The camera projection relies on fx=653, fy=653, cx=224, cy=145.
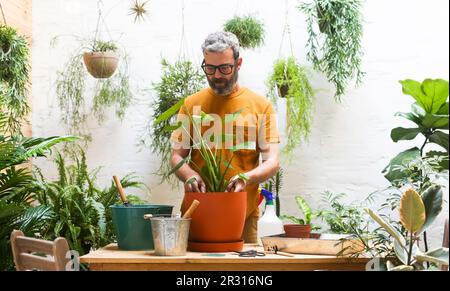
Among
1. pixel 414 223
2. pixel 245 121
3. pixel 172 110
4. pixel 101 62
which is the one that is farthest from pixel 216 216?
pixel 101 62

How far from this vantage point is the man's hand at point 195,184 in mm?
2307

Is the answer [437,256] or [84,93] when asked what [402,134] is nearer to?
[437,256]

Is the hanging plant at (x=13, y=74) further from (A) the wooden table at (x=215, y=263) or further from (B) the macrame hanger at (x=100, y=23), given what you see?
(A) the wooden table at (x=215, y=263)

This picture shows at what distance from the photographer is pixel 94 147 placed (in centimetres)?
417

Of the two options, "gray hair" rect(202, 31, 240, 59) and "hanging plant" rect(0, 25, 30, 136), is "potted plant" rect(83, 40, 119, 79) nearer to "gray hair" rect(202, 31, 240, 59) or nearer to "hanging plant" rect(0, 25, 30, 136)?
"hanging plant" rect(0, 25, 30, 136)

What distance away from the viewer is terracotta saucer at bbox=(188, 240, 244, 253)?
226 centimetres

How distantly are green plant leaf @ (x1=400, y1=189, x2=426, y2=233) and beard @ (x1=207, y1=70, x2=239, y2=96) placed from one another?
1.37 meters

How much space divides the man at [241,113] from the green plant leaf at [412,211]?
0.86 meters

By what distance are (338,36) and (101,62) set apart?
1.41m

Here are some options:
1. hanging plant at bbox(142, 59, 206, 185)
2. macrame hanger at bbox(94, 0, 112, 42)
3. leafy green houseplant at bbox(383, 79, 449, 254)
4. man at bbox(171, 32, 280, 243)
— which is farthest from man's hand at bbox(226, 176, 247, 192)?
macrame hanger at bbox(94, 0, 112, 42)

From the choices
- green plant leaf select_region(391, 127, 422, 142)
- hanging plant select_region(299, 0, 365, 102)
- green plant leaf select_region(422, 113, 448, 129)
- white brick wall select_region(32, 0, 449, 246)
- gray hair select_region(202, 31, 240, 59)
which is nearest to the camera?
green plant leaf select_region(422, 113, 448, 129)

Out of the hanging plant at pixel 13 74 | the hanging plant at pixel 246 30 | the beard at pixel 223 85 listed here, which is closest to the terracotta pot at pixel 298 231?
the beard at pixel 223 85

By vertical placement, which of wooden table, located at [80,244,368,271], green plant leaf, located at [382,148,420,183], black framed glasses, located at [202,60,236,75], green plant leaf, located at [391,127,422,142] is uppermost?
black framed glasses, located at [202,60,236,75]
